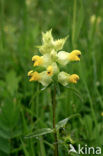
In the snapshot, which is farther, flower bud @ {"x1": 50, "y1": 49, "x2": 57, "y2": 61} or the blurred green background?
the blurred green background

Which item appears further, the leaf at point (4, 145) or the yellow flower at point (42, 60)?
the leaf at point (4, 145)

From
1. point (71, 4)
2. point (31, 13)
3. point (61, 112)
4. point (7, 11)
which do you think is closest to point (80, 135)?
point (61, 112)

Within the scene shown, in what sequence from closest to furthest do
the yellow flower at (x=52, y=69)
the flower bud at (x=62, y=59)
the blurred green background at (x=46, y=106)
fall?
the yellow flower at (x=52, y=69), the flower bud at (x=62, y=59), the blurred green background at (x=46, y=106)

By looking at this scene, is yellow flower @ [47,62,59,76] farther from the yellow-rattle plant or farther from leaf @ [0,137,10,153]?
leaf @ [0,137,10,153]

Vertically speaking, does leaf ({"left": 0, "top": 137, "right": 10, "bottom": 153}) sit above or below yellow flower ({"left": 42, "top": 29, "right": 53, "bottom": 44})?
below

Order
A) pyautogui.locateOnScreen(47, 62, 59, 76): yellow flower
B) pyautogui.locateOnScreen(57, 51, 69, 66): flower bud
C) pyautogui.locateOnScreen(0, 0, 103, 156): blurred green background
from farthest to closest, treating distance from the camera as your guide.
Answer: pyautogui.locateOnScreen(0, 0, 103, 156): blurred green background, pyautogui.locateOnScreen(57, 51, 69, 66): flower bud, pyautogui.locateOnScreen(47, 62, 59, 76): yellow flower

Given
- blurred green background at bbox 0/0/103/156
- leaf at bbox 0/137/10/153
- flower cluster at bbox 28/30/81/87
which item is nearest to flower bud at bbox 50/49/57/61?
flower cluster at bbox 28/30/81/87

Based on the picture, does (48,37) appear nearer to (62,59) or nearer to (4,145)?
(62,59)

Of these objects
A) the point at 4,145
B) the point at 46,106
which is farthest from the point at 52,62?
the point at 46,106

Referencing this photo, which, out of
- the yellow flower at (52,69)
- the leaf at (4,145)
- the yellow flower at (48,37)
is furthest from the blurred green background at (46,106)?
the yellow flower at (48,37)

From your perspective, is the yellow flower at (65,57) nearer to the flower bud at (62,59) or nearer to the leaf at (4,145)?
the flower bud at (62,59)

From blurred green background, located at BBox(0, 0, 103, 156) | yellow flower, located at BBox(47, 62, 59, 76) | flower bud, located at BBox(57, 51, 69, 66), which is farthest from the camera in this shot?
blurred green background, located at BBox(0, 0, 103, 156)
